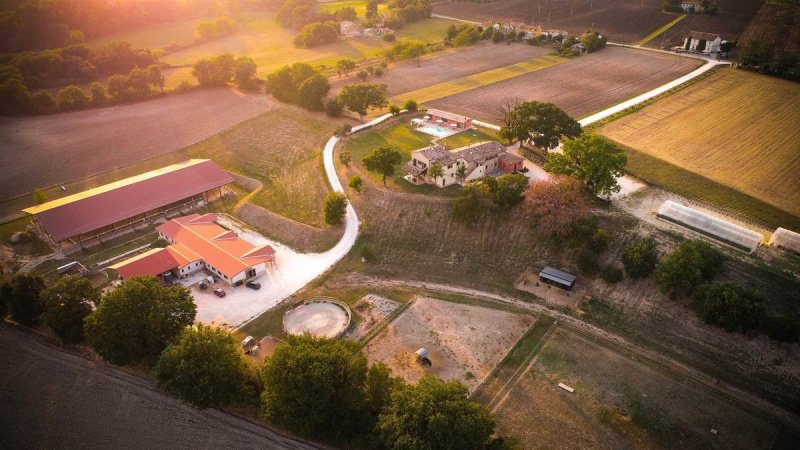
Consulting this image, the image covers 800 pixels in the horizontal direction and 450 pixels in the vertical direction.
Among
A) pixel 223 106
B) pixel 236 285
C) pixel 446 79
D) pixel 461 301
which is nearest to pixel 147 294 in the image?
pixel 236 285

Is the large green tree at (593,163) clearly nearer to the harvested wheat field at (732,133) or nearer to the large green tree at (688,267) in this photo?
the large green tree at (688,267)

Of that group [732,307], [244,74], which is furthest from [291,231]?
[244,74]

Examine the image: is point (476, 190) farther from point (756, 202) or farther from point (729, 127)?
point (729, 127)

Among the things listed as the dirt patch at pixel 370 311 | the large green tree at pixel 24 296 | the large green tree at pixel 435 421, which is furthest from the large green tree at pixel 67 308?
the large green tree at pixel 435 421

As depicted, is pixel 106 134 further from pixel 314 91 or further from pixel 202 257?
pixel 202 257

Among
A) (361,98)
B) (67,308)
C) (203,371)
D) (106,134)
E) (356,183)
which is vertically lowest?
(106,134)
